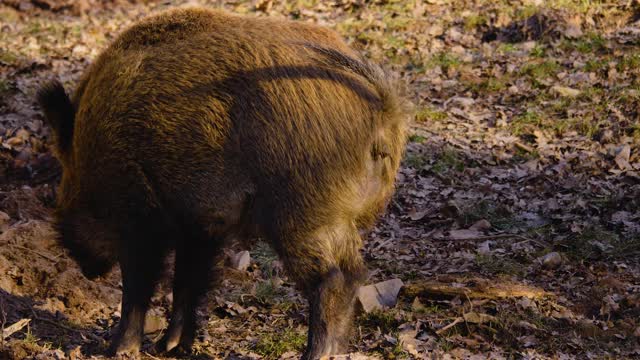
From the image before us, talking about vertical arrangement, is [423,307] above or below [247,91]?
below

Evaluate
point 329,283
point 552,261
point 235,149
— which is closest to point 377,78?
point 235,149

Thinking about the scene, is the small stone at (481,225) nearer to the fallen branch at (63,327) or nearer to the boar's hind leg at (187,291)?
the boar's hind leg at (187,291)

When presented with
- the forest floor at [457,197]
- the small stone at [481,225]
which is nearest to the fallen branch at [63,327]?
the forest floor at [457,197]

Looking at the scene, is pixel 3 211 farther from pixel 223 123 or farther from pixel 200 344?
pixel 223 123

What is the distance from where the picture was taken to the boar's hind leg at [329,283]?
12.0 ft

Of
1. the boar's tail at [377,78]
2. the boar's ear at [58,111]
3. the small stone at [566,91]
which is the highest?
the boar's tail at [377,78]

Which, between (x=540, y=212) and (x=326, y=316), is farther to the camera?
(x=540, y=212)

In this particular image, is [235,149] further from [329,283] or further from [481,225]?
[481,225]

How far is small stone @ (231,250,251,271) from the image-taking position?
5412 millimetres

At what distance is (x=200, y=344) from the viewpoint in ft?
14.9

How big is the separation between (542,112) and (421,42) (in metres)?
1.87

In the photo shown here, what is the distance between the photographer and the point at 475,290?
15.5ft

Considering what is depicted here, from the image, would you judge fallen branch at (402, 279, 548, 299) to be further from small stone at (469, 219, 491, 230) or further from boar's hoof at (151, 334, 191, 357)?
boar's hoof at (151, 334, 191, 357)

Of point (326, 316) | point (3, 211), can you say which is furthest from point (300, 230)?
point (3, 211)
